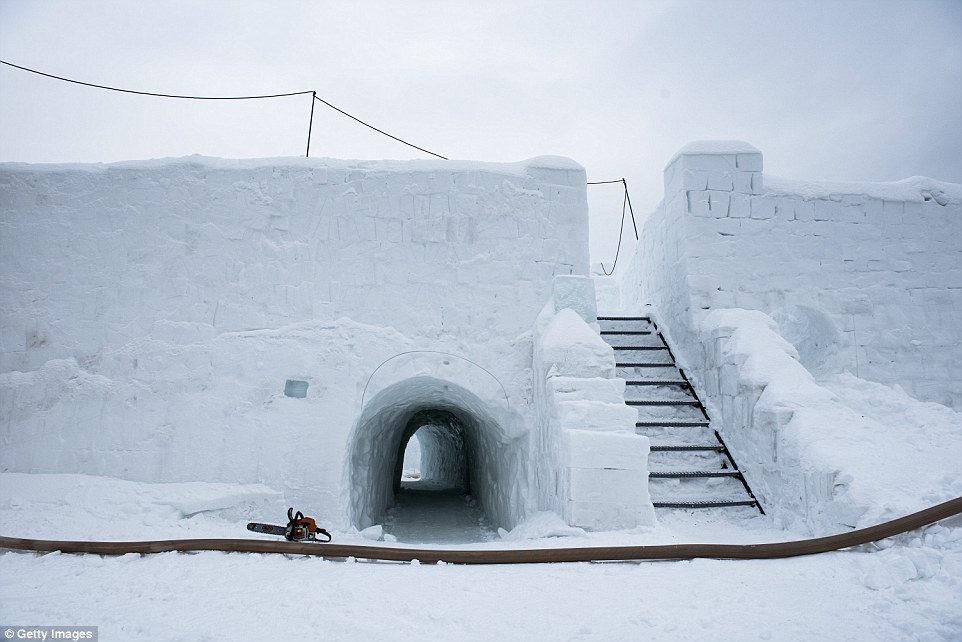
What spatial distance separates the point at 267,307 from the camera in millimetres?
6406

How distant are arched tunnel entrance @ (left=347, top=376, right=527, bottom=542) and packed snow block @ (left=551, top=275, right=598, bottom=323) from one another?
1.28 m

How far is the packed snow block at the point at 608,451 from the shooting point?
15.5 ft

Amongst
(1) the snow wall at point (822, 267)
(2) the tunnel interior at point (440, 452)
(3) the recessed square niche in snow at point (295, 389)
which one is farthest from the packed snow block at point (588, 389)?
(2) the tunnel interior at point (440, 452)

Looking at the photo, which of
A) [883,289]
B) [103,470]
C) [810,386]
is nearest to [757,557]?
[810,386]

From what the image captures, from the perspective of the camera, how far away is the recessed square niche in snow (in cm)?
615

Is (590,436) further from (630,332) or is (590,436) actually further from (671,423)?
(630,332)

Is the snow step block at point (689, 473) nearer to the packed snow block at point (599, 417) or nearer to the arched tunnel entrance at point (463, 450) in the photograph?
the packed snow block at point (599, 417)

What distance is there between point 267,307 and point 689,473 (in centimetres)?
456

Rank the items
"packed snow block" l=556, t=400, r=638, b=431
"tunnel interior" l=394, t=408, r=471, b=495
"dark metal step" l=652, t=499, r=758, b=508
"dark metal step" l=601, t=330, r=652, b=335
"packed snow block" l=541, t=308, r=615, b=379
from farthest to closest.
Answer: "tunnel interior" l=394, t=408, r=471, b=495, "dark metal step" l=601, t=330, r=652, b=335, "packed snow block" l=541, t=308, r=615, b=379, "dark metal step" l=652, t=499, r=758, b=508, "packed snow block" l=556, t=400, r=638, b=431

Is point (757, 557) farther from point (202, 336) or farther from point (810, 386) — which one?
point (202, 336)

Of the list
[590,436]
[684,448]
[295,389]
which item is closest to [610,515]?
[590,436]

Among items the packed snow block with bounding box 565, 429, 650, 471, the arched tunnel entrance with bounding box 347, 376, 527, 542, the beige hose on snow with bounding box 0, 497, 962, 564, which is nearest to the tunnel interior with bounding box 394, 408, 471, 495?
the arched tunnel entrance with bounding box 347, 376, 527, 542

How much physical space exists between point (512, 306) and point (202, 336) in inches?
129

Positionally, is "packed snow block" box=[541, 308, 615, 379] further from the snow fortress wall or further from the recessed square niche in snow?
the recessed square niche in snow
